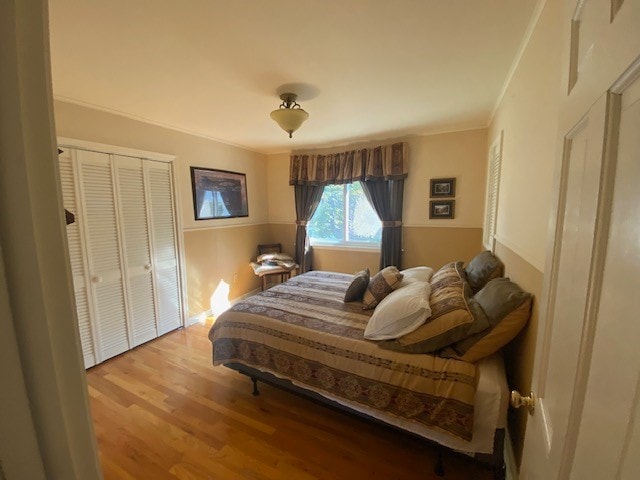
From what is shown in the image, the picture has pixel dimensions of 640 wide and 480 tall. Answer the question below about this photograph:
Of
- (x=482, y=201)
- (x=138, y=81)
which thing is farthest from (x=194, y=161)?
(x=482, y=201)

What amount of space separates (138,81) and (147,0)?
93 cm

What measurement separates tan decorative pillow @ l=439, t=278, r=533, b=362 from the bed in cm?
7

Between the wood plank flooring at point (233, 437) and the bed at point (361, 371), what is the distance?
225mm

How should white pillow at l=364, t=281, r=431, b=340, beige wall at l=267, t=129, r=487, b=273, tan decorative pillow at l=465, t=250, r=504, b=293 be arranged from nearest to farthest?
white pillow at l=364, t=281, r=431, b=340 < tan decorative pillow at l=465, t=250, r=504, b=293 < beige wall at l=267, t=129, r=487, b=273

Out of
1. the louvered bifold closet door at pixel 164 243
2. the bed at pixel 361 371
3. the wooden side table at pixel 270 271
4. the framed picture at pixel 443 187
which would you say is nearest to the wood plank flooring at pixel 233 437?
the bed at pixel 361 371

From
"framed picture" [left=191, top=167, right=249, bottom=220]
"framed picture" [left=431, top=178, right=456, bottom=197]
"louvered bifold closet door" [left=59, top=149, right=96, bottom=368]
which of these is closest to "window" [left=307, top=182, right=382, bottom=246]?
"framed picture" [left=431, top=178, right=456, bottom=197]

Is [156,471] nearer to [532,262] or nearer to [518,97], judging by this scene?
[532,262]

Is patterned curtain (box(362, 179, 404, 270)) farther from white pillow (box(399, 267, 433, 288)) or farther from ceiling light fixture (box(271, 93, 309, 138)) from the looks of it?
ceiling light fixture (box(271, 93, 309, 138))

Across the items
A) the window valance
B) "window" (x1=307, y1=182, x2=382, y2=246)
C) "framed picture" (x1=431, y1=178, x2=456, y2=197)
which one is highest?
the window valance

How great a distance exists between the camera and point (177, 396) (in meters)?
2.13

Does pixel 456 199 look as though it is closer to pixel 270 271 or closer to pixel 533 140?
pixel 533 140

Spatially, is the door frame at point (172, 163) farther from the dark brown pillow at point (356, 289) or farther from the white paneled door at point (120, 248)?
A: the dark brown pillow at point (356, 289)

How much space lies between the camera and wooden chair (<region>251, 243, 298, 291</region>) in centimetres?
398

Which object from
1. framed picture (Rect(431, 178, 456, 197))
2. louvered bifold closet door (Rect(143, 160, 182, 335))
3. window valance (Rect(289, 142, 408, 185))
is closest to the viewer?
louvered bifold closet door (Rect(143, 160, 182, 335))
